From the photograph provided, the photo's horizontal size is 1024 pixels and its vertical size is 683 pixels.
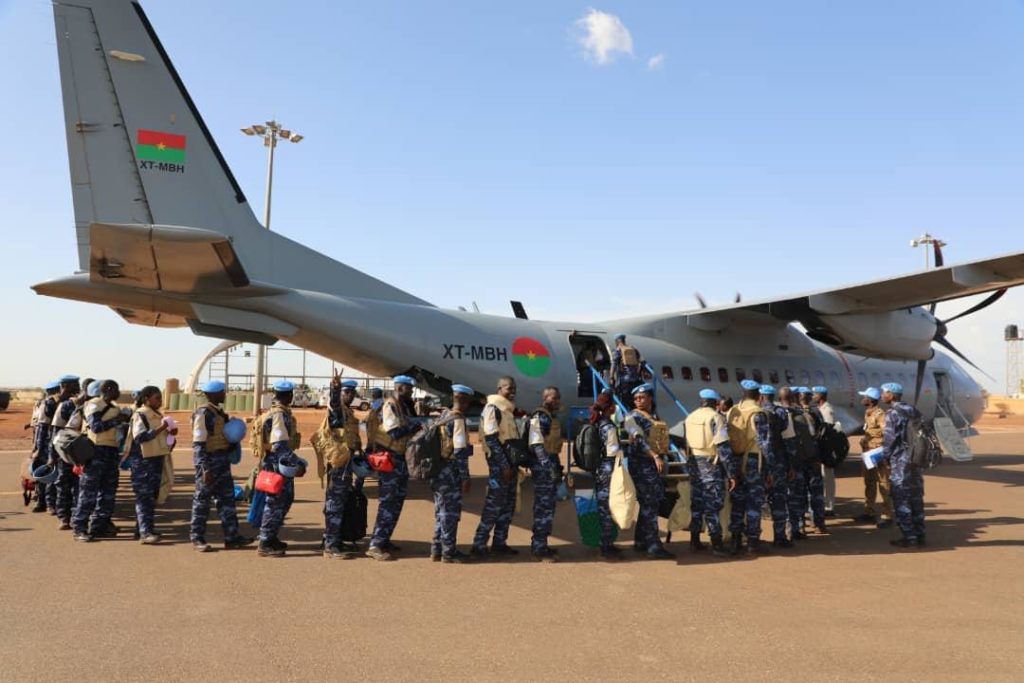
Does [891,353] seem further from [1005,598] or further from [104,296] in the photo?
[104,296]

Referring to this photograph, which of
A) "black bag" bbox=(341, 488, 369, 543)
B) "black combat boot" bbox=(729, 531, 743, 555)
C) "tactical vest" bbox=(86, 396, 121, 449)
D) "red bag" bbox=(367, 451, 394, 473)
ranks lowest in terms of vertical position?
"black combat boot" bbox=(729, 531, 743, 555)

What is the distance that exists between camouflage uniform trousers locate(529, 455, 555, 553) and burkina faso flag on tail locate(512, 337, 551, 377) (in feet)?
18.3

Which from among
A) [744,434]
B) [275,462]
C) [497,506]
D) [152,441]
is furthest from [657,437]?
[152,441]

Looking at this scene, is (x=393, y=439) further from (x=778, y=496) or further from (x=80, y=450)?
(x=778, y=496)

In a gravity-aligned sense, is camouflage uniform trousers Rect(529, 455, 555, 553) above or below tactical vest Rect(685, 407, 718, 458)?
below

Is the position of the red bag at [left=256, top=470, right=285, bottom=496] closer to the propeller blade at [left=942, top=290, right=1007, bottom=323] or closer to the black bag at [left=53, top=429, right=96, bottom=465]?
the black bag at [left=53, top=429, right=96, bottom=465]

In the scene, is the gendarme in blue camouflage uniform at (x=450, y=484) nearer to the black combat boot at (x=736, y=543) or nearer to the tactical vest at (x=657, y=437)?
the tactical vest at (x=657, y=437)

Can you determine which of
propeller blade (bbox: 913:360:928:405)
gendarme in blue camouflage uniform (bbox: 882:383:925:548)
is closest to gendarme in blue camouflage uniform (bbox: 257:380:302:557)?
gendarme in blue camouflage uniform (bbox: 882:383:925:548)

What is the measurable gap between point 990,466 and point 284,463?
720 inches

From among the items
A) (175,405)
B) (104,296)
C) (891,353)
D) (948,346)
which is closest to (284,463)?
(104,296)

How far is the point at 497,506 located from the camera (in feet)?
24.4

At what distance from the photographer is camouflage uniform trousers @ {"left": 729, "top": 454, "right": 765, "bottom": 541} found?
7758 millimetres

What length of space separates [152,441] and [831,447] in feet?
28.9

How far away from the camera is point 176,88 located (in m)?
10.4
